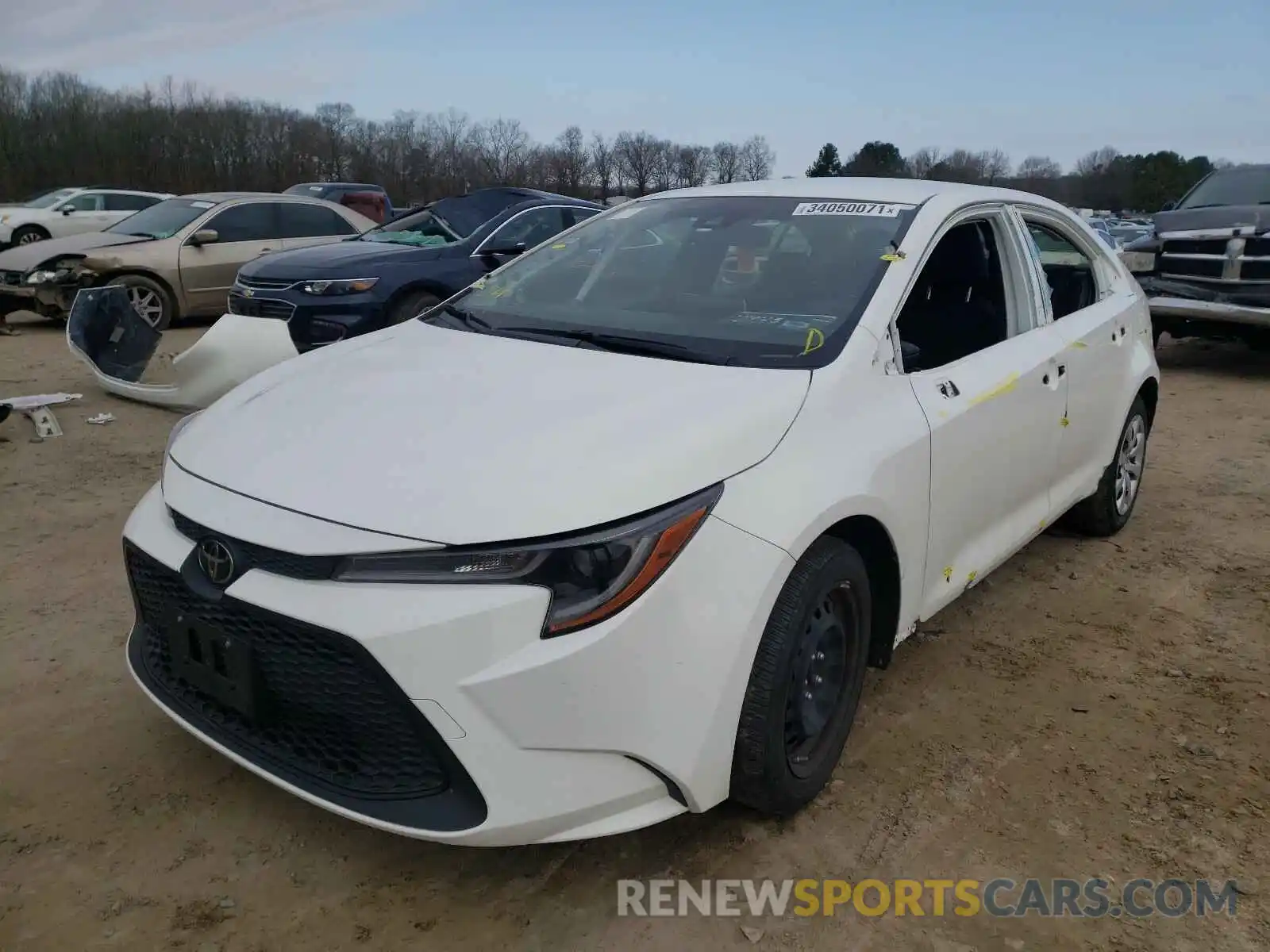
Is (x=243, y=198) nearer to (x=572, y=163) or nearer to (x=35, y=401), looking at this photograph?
(x=35, y=401)

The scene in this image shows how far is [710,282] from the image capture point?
3238 mm

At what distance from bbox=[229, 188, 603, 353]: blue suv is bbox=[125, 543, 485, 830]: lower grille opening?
17.4 feet

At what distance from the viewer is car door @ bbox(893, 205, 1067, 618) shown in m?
3.01

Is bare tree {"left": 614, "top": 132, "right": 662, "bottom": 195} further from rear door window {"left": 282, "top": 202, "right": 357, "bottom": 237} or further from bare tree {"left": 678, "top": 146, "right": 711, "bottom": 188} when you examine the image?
rear door window {"left": 282, "top": 202, "right": 357, "bottom": 237}

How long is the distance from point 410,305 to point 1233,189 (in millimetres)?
8564

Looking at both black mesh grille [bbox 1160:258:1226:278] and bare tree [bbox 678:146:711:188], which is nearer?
black mesh grille [bbox 1160:258:1226:278]

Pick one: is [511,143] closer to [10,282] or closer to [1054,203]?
[10,282]

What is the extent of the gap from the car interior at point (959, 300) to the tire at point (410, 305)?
4.93 meters

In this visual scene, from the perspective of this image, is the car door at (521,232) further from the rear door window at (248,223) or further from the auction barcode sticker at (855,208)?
the auction barcode sticker at (855,208)

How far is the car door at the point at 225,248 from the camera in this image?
10.6 m

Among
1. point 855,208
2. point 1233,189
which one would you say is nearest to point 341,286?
point 855,208

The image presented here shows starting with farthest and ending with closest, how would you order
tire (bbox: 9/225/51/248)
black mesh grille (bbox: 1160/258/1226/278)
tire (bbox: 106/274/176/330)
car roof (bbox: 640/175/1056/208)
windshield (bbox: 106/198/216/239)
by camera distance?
tire (bbox: 9/225/51/248) → windshield (bbox: 106/198/216/239) → tire (bbox: 106/274/176/330) → black mesh grille (bbox: 1160/258/1226/278) → car roof (bbox: 640/175/1056/208)

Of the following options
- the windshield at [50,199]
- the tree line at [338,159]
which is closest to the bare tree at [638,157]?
the tree line at [338,159]

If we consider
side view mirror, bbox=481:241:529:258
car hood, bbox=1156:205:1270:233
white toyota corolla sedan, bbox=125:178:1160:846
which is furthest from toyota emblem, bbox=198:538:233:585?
car hood, bbox=1156:205:1270:233
